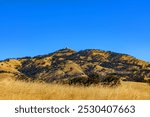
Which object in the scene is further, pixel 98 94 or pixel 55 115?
pixel 98 94

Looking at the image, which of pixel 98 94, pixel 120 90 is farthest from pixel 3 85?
pixel 120 90

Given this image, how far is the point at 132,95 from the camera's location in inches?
610

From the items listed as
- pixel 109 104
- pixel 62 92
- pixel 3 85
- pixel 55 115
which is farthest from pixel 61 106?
pixel 3 85

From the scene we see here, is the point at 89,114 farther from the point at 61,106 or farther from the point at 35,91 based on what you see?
the point at 35,91

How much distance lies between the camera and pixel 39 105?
36.6 feet

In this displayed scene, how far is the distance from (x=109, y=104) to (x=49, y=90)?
12.1ft

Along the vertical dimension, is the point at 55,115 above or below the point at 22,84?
below

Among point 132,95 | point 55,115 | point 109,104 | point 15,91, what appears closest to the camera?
point 55,115

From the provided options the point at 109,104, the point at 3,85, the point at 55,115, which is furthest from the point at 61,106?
the point at 3,85

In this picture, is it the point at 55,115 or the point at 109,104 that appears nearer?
the point at 55,115

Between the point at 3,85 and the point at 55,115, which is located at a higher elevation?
the point at 3,85

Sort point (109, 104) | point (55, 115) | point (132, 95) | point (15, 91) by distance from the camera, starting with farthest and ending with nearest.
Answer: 1. point (132, 95)
2. point (15, 91)
3. point (109, 104)
4. point (55, 115)

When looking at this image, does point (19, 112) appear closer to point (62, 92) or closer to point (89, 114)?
point (89, 114)

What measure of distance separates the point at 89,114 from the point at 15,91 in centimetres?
435
